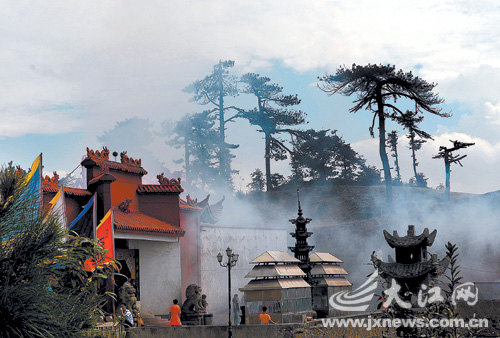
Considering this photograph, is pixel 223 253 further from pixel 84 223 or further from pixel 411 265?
pixel 411 265

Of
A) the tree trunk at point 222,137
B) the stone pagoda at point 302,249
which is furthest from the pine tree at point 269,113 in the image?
the stone pagoda at point 302,249

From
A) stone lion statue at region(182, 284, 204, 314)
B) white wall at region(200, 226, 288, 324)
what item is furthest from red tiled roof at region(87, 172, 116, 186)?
white wall at region(200, 226, 288, 324)

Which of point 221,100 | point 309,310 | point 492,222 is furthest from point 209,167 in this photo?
point 309,310

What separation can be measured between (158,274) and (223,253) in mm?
6614

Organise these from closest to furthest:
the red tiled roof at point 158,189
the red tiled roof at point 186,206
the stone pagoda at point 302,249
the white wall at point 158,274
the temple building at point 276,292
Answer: the temple building at point 276,292 < the stone pagoda at point 302,249 < the white wall at point 158,274 < the red tiled roof at point 158,189 < the red tiled roof at point 186,206

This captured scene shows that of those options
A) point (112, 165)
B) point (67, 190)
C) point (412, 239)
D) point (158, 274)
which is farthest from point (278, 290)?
point (67, 190)

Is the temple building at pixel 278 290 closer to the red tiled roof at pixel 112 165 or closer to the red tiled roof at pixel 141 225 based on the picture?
the red tiled roof at pixel 141 225

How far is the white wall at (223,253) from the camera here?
106 feet

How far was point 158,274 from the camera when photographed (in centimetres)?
2828

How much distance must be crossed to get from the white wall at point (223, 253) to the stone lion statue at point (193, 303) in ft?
13.5

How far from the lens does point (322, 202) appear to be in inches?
2360

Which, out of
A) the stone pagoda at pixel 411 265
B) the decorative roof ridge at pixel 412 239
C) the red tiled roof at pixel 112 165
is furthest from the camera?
the red tiled roof at pixel 112 165

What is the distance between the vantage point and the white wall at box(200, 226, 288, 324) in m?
32.4

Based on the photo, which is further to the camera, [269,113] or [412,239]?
[269,113]
